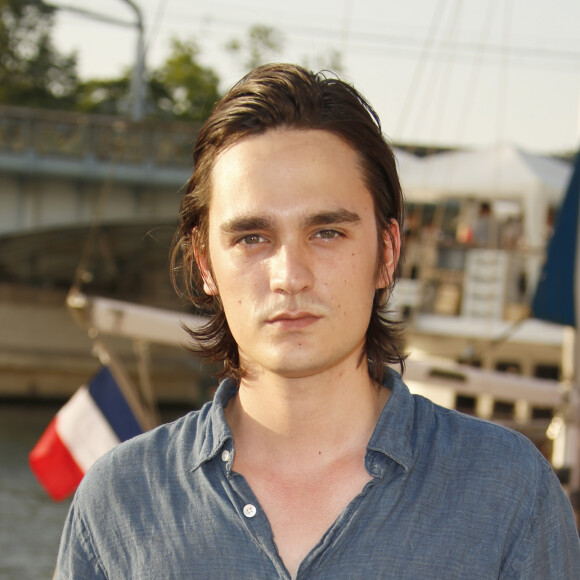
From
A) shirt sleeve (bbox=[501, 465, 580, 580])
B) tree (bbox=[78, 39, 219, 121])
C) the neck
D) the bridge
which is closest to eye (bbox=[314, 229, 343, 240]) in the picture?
the neck

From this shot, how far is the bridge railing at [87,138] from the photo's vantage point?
2078 cm

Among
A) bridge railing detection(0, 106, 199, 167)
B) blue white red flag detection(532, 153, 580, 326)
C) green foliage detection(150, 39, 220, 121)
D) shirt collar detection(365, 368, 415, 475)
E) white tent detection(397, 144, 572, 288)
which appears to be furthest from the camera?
green foliage detection(150, 39, 220, 121)

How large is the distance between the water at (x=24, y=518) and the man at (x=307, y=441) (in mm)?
12987

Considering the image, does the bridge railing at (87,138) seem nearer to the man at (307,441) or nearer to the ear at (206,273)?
the ear at (206,273)

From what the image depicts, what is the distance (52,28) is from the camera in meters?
42.8

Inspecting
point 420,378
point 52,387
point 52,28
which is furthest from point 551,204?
point 52,28

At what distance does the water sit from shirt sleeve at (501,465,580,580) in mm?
13255

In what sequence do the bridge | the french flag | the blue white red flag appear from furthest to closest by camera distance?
1. the bridge
2. the blue white red flag
3. the french flag

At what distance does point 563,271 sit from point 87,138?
12674mm

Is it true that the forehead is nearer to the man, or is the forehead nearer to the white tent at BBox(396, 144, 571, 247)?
the man

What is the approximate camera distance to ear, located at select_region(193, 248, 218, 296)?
7.23 feet

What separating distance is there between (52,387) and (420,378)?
67.4 feet

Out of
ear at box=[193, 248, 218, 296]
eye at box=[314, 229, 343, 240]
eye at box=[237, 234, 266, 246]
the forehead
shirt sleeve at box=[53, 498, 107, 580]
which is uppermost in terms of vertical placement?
the forehead

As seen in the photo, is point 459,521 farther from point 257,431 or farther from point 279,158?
point 279,158
